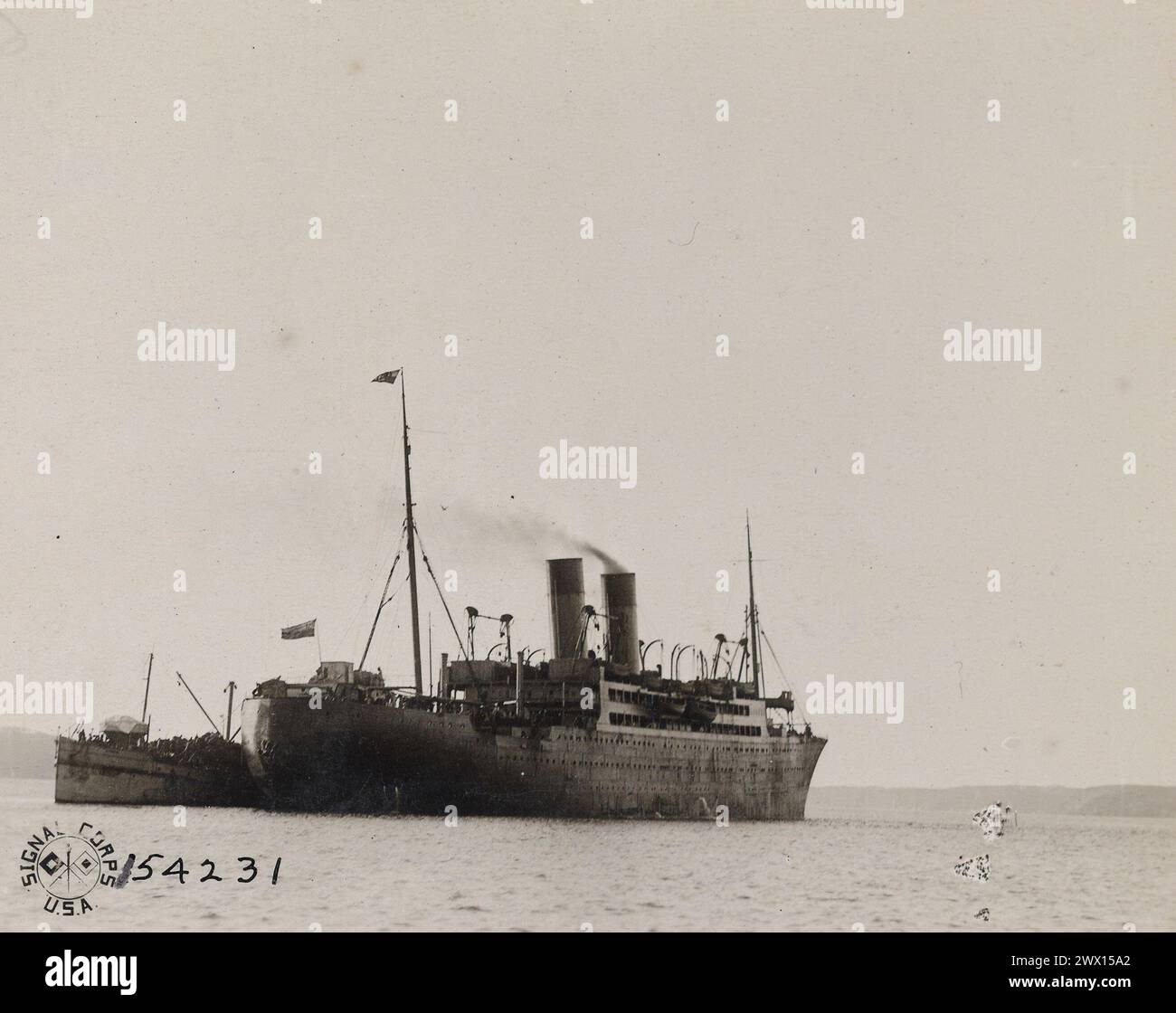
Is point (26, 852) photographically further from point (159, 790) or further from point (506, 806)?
point (159, 790)

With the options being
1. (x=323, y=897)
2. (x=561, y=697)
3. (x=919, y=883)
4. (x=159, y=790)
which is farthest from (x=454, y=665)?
(x=323, y=897)

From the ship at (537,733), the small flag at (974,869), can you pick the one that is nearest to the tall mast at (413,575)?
the ship at (537,733)

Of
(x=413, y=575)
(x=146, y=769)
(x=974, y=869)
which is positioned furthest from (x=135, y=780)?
(x=974, y=869)

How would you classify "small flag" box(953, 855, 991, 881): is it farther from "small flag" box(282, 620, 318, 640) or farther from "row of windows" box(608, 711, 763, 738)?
"small flag" box(282, 620, 318, 640)

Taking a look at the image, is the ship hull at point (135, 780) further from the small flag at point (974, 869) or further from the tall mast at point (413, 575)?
the small flag at point (974, 869)

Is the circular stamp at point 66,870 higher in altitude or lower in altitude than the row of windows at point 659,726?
higher

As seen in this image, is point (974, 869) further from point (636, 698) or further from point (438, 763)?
point (438, 763)
